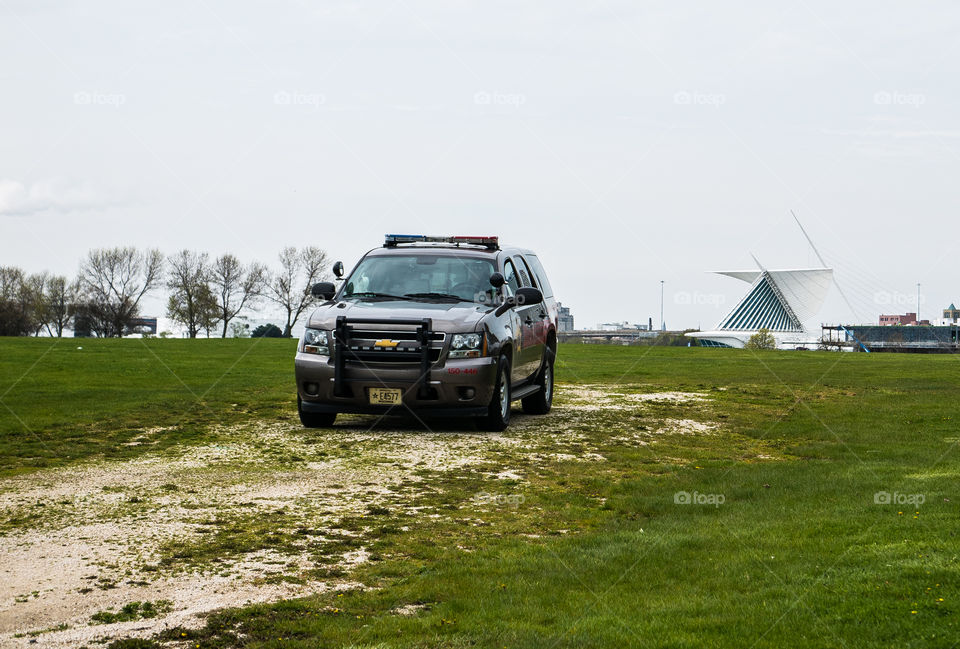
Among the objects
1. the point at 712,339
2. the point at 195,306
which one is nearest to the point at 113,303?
the point at 195,306

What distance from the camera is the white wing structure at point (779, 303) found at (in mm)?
143875

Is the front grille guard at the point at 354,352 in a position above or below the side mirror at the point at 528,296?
below

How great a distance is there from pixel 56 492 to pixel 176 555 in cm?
259

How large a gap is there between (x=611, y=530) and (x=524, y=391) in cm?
731

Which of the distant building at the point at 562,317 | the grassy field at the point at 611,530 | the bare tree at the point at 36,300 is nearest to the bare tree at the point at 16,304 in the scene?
the bare tree at the point at 36,300

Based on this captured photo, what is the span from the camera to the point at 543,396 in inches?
624

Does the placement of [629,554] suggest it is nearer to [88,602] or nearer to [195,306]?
[88,602]

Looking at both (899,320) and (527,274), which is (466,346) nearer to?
(527,274)

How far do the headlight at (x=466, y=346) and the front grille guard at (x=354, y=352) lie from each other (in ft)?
1.01

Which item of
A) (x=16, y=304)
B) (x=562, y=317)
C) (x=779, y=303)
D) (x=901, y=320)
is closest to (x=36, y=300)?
(x=16, y=304)

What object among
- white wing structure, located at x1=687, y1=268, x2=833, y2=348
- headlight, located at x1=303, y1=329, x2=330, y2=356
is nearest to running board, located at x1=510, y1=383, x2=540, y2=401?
headlight, located at x1=303, y1=329, x2=330, y2=356

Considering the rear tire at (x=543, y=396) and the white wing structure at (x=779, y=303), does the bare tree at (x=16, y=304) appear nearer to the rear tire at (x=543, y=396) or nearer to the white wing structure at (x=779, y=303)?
the rear tire at (x=543, y=396)

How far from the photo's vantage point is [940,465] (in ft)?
33.2

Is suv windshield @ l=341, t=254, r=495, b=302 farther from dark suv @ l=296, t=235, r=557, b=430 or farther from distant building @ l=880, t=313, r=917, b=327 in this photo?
distant building @ l=880, t=313, r=917, b=327
